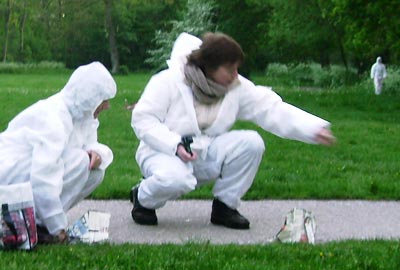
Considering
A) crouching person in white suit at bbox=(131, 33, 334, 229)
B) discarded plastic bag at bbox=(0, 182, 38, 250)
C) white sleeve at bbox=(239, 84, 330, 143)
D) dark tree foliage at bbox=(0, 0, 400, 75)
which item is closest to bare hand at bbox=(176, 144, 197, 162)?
crouching person in white suit at bbox=(131, 33, 334, 229)

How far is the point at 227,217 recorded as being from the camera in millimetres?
6234

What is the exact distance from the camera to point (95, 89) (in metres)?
5.46

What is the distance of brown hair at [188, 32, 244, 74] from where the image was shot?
6.06 meters

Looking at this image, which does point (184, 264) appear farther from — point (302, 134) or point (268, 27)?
point (268, 27)

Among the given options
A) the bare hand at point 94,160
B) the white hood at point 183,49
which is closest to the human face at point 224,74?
the white hood at point 183,49

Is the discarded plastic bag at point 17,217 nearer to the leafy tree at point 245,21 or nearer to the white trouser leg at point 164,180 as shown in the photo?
the white trouser leg at point 164,180

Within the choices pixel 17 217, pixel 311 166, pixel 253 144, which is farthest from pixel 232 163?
pixel 311 166

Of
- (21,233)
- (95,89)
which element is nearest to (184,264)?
(21,233)

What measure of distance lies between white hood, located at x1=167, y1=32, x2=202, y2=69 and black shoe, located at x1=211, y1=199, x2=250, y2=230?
41.9 inches

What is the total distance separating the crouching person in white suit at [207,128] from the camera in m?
6.06

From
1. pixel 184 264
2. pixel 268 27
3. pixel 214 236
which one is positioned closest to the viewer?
pixel 184 264

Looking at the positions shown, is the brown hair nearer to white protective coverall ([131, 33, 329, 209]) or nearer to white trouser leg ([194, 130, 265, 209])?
white protective coverall ([131, 33, 329, 209])

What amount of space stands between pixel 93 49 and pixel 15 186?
73.1 meters

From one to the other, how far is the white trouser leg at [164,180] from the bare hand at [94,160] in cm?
50
